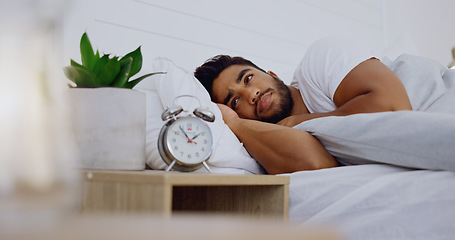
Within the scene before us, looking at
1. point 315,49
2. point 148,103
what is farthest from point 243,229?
point 315,49

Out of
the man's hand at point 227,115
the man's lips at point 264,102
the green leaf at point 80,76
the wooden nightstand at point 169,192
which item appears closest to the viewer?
the wooden nightstand at point 169,192

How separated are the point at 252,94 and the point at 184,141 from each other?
0.72m

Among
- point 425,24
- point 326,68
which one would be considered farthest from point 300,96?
point 425,24

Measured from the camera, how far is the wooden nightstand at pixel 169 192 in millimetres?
688

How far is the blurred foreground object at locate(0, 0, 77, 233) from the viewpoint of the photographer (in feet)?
0.73

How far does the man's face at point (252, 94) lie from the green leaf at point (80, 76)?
810mm

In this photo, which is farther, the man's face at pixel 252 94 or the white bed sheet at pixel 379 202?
the man's face at pixel 252 94

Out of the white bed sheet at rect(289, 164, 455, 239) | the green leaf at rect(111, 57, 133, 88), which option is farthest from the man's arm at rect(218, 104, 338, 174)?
the green leaf at rect(111, 57, 133, 88)

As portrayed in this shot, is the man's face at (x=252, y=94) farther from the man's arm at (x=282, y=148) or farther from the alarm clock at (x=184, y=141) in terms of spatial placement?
the alarm clock at (x=184, y=141)

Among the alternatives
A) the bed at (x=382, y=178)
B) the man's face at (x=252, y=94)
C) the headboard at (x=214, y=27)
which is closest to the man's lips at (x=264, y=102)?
the man's face at (x=252, y=94)

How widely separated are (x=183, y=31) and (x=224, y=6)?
28 cm

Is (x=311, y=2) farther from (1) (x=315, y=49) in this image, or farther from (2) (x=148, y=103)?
(2) (x=148, y=103)

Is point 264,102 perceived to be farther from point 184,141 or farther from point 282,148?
point 184,141

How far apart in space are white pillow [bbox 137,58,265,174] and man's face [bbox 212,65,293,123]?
0.32m
